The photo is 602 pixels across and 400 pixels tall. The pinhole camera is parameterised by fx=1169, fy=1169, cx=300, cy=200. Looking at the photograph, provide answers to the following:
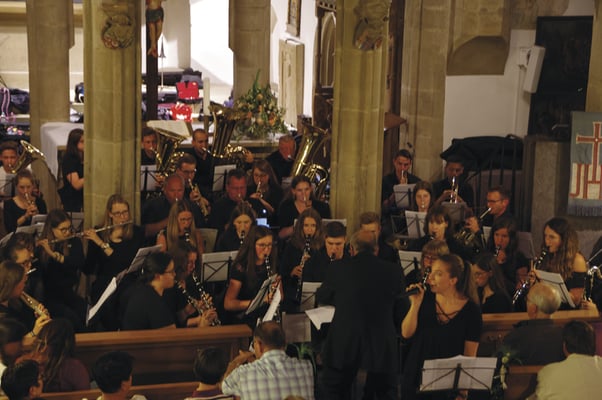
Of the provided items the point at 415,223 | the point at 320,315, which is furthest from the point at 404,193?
the point at 320,315

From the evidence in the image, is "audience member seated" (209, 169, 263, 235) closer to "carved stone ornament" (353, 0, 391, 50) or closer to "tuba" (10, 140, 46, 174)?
"carved stone ornament" (353, 0, 391, 50)

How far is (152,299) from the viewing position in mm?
7707

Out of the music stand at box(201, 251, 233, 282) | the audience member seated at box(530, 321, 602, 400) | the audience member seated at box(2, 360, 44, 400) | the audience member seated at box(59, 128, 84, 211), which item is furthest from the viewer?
the audience member seated at box(59, 128, 84, 211)

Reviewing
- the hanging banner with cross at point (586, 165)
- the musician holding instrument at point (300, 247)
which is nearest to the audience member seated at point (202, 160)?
the musician holding instrument at point (300, 247)

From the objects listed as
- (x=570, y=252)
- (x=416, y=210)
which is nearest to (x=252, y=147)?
(x=416, y=210)

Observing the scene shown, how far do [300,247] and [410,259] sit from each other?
843 millimetres

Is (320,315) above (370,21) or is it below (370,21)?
below

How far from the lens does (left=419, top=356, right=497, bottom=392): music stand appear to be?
686 centimetres

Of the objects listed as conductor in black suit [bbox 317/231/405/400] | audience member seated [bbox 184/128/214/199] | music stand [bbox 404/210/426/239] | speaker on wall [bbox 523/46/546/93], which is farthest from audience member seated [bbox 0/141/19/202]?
speaker on wall [bbox 523/46/546/93]

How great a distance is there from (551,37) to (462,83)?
118 cm

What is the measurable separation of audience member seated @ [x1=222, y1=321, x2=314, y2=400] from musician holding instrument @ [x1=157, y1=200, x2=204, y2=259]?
8.44 feet

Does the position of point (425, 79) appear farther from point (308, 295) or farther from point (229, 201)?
point (308, 295)

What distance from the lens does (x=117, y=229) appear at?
9.30 m

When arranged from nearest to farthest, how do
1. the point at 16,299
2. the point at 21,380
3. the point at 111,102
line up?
the point at 21,380 → the point at 16,299 → the point at 111,102
